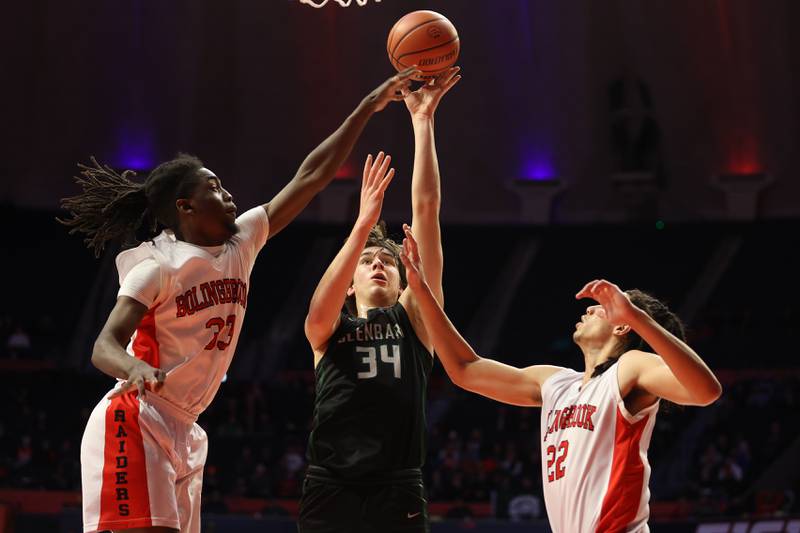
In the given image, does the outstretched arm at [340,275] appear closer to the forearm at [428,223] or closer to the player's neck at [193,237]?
the forearm at [428,223]

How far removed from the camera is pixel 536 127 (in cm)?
1802

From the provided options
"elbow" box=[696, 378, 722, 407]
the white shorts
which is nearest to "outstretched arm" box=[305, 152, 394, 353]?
the white shorts

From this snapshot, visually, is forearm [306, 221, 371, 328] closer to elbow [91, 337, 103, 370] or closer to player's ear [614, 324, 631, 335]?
elbow [91, 337, 103, 370]

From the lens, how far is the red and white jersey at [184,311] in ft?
11.1

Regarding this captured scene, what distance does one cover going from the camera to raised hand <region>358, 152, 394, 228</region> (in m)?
3.84

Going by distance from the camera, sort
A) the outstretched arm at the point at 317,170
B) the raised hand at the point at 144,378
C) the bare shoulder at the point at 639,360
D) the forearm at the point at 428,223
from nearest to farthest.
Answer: the raised hand at the point at 144,378 → the bare shoulder at the point at 639,360 → the outstretched arm at the point at 317,170 → the forearm at the point at 428,223

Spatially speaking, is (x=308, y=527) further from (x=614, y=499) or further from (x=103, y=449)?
(x=614, y=499)

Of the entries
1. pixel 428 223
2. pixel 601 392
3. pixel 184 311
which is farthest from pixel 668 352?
pixel 184 311

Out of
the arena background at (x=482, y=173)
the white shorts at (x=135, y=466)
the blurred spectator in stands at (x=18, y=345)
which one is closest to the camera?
the white shorts at (x=135, y=466)

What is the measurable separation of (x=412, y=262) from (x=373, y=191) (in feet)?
1.09

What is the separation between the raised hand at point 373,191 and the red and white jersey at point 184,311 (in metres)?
0.56

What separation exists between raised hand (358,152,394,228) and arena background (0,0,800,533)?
1063 cm

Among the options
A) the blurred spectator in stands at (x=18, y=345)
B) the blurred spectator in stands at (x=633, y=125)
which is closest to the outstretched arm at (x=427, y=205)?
the blurred spectator in stands at (x=18, y=345)

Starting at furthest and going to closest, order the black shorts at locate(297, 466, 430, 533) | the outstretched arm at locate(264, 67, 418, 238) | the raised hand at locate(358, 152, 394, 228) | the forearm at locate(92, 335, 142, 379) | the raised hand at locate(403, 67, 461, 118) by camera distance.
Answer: the raised hand at locate(403, 67, 461, 118) → the outstretched arm at locate(264, 67, 418, 238) → the raised hand at locate(358, 152, 394, 228) → the black shorts at locate(297, 466, 430, 533) → the forearm at locate(92, 335, 142, 379)
